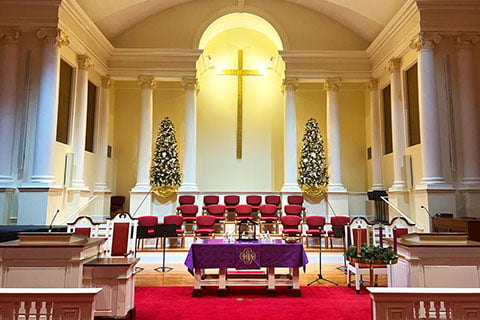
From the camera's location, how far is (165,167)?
36.6 ft

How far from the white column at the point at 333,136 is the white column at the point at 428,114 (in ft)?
10.9

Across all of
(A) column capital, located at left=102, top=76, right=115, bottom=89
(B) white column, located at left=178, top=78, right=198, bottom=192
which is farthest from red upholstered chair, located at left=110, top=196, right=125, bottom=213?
(A) column capital, located at left=102, top=76, right=115, bottom=89

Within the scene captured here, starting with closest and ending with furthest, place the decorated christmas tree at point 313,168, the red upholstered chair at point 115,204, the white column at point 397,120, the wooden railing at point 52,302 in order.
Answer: the wooden railing at point 52,302 < the white column at point 397,120 < the decorated christmas tree at point 313,168 < the red upholstered chair at point 115,204

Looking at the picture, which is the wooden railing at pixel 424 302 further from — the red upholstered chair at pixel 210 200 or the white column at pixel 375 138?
the white column at pixel 375 138

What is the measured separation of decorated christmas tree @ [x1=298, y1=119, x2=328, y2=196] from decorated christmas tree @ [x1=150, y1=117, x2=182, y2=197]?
157 inches

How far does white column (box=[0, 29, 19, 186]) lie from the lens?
7.98m

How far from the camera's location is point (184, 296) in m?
5.08

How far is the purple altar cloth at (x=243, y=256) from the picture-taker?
5.19 meters

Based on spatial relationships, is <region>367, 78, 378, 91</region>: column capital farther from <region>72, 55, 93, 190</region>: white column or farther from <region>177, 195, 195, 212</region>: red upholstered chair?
<region>72, 55, 93, 190</region>: white column

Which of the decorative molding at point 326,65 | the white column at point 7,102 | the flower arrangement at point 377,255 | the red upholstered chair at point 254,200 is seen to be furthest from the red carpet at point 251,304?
the decorative molding at point 326,65

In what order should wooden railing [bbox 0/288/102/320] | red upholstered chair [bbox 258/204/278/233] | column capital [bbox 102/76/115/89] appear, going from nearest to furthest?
wooden railing [bbox 0/288/102/320] → red upholstered chair [bbox 258/204/278/233] → column capital [bbox 102/76/115/89]

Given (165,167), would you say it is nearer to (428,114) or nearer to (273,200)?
(273,200)

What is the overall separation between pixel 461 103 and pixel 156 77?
8.62m

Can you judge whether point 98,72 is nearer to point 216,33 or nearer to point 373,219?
point 216,33
